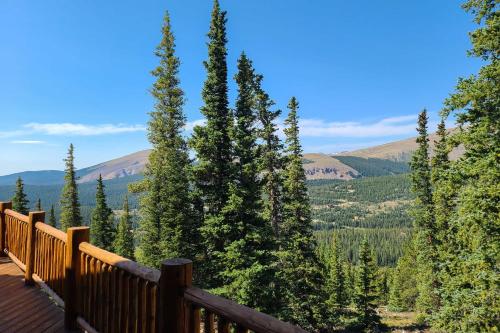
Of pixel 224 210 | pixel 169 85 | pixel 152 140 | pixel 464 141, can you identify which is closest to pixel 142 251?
pixel 152 140

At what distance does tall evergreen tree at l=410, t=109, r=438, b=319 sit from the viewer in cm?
2780

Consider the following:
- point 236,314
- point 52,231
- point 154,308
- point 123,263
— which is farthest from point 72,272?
point 236,314

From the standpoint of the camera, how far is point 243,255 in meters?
17.9

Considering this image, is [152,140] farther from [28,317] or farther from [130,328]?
[130,328]

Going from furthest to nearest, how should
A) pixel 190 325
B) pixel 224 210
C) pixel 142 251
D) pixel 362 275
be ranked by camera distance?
1. pixel 362 275
2. pixel 142 251
3. pixel 224 210
4. pixel 190 325

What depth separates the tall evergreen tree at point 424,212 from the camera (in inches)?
1094

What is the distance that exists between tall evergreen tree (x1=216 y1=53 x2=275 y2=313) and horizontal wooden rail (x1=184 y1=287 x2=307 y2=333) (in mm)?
14615

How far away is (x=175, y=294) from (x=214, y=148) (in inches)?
682

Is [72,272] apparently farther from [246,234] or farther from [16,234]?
[246,234]

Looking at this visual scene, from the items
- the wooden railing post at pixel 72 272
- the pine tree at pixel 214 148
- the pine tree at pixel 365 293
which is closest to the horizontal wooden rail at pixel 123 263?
the wooden railing post at pixel 72 272

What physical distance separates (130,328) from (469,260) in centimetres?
1111

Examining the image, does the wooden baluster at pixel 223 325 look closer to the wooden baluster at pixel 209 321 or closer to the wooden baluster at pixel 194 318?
the wooden baluster at pixel 209 321

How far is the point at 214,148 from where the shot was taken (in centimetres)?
2038

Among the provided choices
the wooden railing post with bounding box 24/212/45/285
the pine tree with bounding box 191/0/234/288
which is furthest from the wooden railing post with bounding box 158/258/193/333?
the pine tree with bounding box 191/0/234/288
